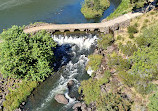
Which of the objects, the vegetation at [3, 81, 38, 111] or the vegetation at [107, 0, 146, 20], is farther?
the vegetation at [107, 0, 146, 20]

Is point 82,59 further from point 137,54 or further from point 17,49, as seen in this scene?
point 17,49

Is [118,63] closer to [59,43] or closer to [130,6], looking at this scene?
[59,43]

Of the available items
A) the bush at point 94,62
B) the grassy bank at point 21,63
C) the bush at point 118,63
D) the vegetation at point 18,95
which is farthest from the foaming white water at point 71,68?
the bush at point 118,63

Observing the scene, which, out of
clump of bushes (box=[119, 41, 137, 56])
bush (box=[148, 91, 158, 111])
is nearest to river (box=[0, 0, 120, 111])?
clump of bushes (box=[119, 41, 137, 56])

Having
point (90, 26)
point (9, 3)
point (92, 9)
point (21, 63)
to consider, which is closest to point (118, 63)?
point (90, 26)

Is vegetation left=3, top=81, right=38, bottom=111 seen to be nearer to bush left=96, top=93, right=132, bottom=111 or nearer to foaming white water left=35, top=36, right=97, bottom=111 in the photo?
foaming white water left=35, top=36, right=97, bottom=111

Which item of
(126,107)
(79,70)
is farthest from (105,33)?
(126,107)
